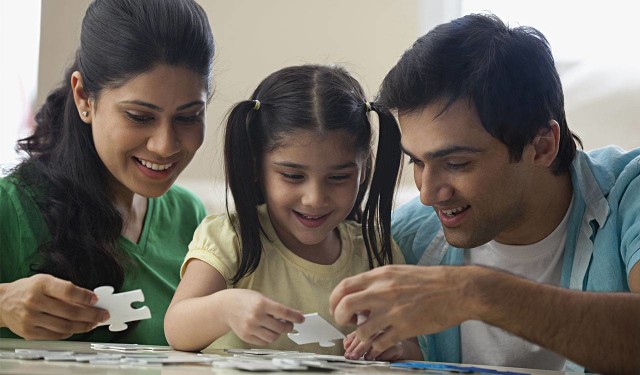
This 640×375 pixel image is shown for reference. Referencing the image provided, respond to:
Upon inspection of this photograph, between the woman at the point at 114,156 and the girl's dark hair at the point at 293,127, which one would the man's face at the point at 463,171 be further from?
the woman at the point at 114,156

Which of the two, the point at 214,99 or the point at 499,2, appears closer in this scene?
the point at 499,2

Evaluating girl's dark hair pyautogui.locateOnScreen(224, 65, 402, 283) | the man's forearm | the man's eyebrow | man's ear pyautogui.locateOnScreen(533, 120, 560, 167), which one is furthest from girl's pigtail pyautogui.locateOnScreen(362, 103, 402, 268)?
the man's forearm

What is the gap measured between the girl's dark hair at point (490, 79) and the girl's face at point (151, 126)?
470 millimetres

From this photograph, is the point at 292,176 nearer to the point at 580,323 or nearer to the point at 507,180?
the point at 507,180

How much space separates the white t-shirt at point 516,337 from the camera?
6.81 ft

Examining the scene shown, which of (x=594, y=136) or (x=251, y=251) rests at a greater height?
(x=594, y=136)

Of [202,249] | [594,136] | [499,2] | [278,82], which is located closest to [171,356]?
[202,249]

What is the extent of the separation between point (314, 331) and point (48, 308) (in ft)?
1.75

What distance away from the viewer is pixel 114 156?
85.7 inches

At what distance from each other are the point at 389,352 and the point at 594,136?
1.40m

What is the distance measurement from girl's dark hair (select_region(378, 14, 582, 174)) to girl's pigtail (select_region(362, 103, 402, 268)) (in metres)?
0.15

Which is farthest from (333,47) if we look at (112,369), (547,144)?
(112,369)

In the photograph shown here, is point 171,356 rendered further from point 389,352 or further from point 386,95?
point 386,95

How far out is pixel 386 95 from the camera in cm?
203
